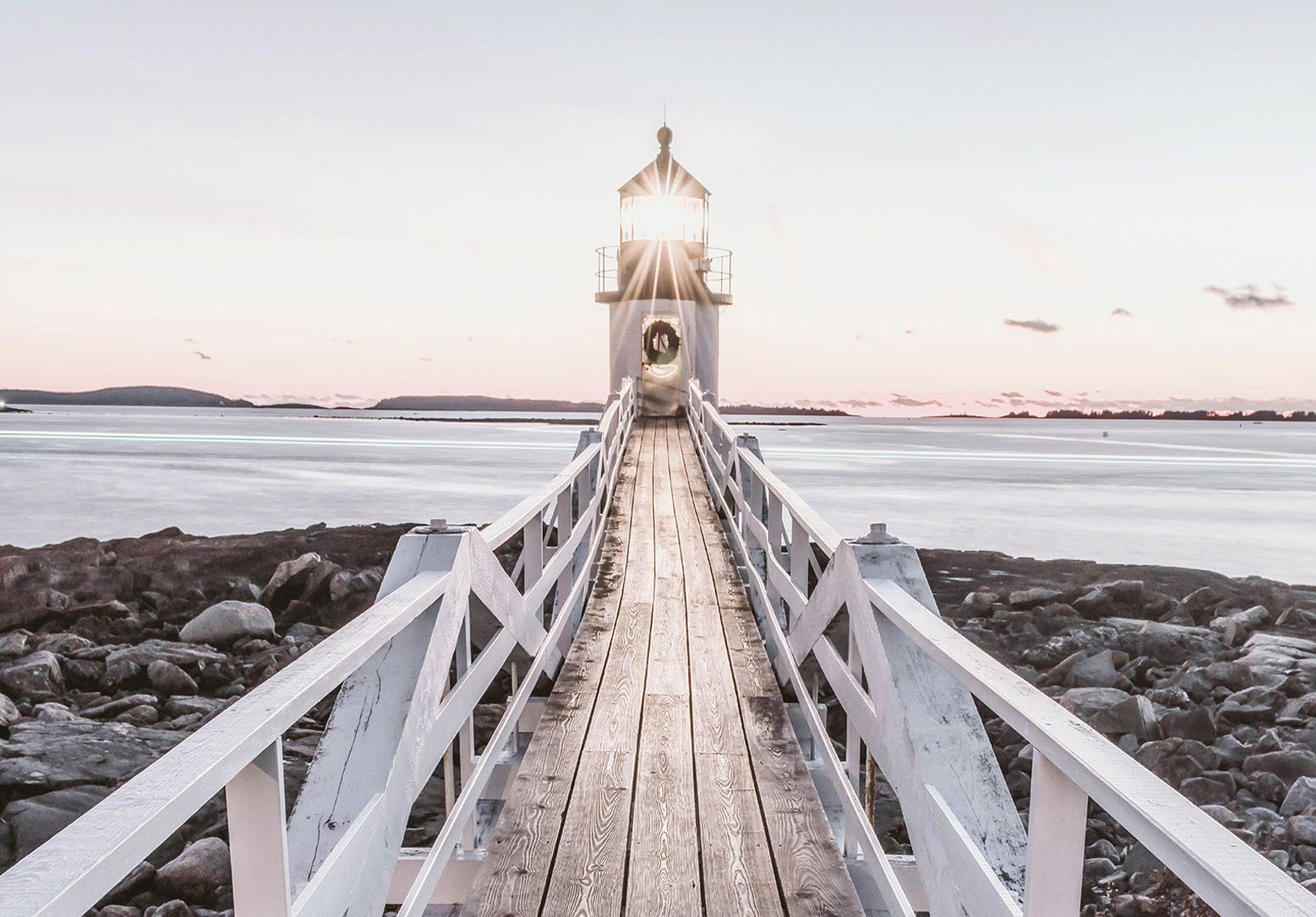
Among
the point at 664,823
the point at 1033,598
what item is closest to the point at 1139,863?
the point at 664,823

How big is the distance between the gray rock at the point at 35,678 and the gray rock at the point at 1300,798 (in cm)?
1116

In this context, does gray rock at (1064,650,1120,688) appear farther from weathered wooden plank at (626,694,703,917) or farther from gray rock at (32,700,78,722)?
gray rock at (32,700,78,722)

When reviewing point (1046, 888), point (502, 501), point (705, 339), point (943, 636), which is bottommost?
point (502, 501)

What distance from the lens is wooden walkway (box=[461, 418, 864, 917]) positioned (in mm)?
2746

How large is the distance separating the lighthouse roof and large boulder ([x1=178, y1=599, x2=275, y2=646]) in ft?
50.1

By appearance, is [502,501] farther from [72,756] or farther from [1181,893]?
[1181,893]

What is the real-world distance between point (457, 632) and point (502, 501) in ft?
110

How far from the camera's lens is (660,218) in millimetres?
22812

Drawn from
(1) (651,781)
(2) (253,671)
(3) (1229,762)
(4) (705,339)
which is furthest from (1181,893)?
(4) (705,339)

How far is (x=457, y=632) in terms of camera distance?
104 inches

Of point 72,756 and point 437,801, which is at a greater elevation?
point 72,756

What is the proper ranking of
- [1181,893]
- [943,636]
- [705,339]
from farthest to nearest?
[705,339], [1181,893], [943,636]

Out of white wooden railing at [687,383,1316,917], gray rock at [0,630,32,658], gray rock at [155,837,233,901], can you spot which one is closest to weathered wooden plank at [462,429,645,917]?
white wooden railing at [687,383,1316,917]

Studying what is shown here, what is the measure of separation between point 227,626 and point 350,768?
10151 mm
